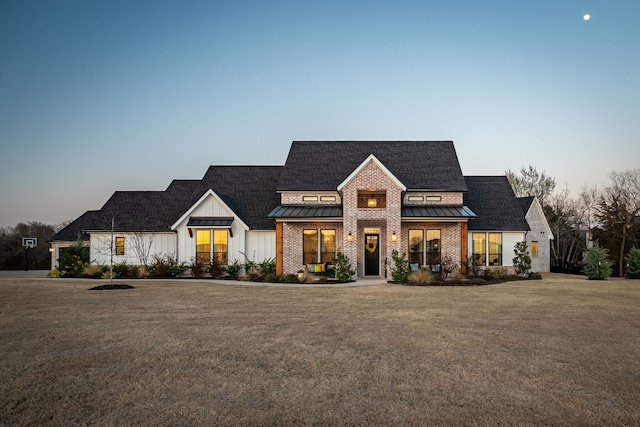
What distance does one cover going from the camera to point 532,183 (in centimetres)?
5216

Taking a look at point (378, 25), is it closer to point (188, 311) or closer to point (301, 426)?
point (188, 311)

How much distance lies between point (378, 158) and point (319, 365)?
23.1 metres

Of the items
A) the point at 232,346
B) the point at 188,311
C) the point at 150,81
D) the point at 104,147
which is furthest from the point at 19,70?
the point at 232,346

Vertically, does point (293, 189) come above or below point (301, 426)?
above

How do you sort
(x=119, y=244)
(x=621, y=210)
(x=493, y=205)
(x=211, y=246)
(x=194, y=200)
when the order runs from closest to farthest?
(x=211, y=246) < (x=119, y=244) < (x=493, y=205) < (x=194, y=200) < (x=621, y=210)

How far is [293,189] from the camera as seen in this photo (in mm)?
25891

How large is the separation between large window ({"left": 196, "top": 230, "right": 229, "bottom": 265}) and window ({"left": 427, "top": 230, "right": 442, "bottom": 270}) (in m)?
13.3

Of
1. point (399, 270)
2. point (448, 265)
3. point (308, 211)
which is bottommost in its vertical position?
point (399, 270)

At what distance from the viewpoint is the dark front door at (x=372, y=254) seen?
25.2 metres

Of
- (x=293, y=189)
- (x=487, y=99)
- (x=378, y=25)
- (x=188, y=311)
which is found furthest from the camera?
(x=487, y=99)

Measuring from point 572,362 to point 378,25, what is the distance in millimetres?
19563

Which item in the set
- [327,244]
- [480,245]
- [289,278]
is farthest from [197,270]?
[480,245]

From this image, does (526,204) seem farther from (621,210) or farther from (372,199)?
(372,199)

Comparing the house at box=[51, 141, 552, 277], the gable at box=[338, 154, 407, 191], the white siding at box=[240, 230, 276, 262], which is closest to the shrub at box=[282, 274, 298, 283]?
the house at box=[51, 141, 552, 277]
